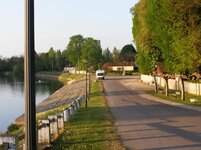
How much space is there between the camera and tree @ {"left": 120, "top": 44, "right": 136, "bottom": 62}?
165650 millimetres

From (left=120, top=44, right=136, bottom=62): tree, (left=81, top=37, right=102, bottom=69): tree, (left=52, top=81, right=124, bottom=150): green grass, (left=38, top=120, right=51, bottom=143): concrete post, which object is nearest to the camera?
(left=52, top=81, right=124, bottom=150): green grass

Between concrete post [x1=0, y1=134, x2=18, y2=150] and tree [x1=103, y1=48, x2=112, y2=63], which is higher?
tree [x1=103, y1=48, x2=112, y2=63]

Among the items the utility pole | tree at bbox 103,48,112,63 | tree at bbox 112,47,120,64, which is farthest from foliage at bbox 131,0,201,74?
tree at bbox 103,48,112,63

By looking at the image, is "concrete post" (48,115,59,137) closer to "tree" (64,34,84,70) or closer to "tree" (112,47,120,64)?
"tree" (64,34,84,70)

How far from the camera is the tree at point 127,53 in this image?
16565 centimetres

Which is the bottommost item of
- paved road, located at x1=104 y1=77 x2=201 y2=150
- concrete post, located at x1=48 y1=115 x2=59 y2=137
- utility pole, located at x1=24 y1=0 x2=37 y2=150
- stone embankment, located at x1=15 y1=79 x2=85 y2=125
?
stone embankment, located at x1=15 y1=79 x2=85 y2=125

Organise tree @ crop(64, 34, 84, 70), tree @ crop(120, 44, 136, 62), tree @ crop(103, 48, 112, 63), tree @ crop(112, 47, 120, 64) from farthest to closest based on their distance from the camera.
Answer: tree @ crop(103, 48, 112, 63) → tree @ crop(112, 47, 120, 64) → tree @ crop(120, 44, 136, 62) → tree @ crop(64, 34, 84, 70)

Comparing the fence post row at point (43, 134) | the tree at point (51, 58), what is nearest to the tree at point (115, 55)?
the tree at point (51, 58)

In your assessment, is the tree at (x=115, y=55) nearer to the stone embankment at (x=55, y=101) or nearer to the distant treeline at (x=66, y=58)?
the distant treeline at (x=66, y=58)

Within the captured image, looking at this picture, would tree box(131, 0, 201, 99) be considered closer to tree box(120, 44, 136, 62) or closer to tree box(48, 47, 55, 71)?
tree box(120, 44, 136, 62)

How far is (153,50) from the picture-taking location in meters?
48.0

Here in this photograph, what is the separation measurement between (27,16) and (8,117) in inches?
1476

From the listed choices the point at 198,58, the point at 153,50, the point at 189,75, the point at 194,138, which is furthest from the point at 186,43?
the point at 194,138

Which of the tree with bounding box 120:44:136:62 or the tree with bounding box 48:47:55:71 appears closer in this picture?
the tree with bounding box 120:44:136:62
